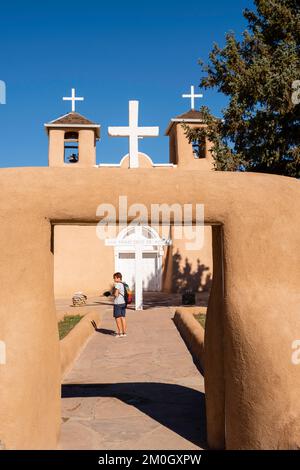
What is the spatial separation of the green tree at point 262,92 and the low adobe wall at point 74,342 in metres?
6.14

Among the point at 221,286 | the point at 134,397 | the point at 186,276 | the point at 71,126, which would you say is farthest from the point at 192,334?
the point at 71,126

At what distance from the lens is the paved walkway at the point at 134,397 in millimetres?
5262

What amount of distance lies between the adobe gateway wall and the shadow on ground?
0.92 m

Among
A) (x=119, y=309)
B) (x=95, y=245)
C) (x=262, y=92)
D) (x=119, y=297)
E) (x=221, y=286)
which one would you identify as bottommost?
(x=119, y=309)

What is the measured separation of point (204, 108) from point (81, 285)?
1099cm

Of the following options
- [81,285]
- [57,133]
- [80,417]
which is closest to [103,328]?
[80,417]

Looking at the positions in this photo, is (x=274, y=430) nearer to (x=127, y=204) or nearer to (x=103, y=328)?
(x=127, y=204)

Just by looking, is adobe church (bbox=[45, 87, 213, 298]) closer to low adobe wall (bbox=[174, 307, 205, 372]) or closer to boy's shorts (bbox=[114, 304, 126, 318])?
low adobe wall (bbox=[174, 307, 205, 372])

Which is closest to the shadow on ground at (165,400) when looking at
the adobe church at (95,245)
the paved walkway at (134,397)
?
the paved walkway at (134,397)

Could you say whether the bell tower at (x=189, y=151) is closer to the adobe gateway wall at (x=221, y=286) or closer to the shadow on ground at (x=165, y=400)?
the shadow on ground at (x=165, y=400)

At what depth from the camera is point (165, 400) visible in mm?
6750

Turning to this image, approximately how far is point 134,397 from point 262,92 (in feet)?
31.7

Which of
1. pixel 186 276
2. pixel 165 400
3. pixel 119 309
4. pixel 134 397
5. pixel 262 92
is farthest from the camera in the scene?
pixel 186 276

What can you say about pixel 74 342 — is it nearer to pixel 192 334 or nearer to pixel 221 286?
pixel 192 334
